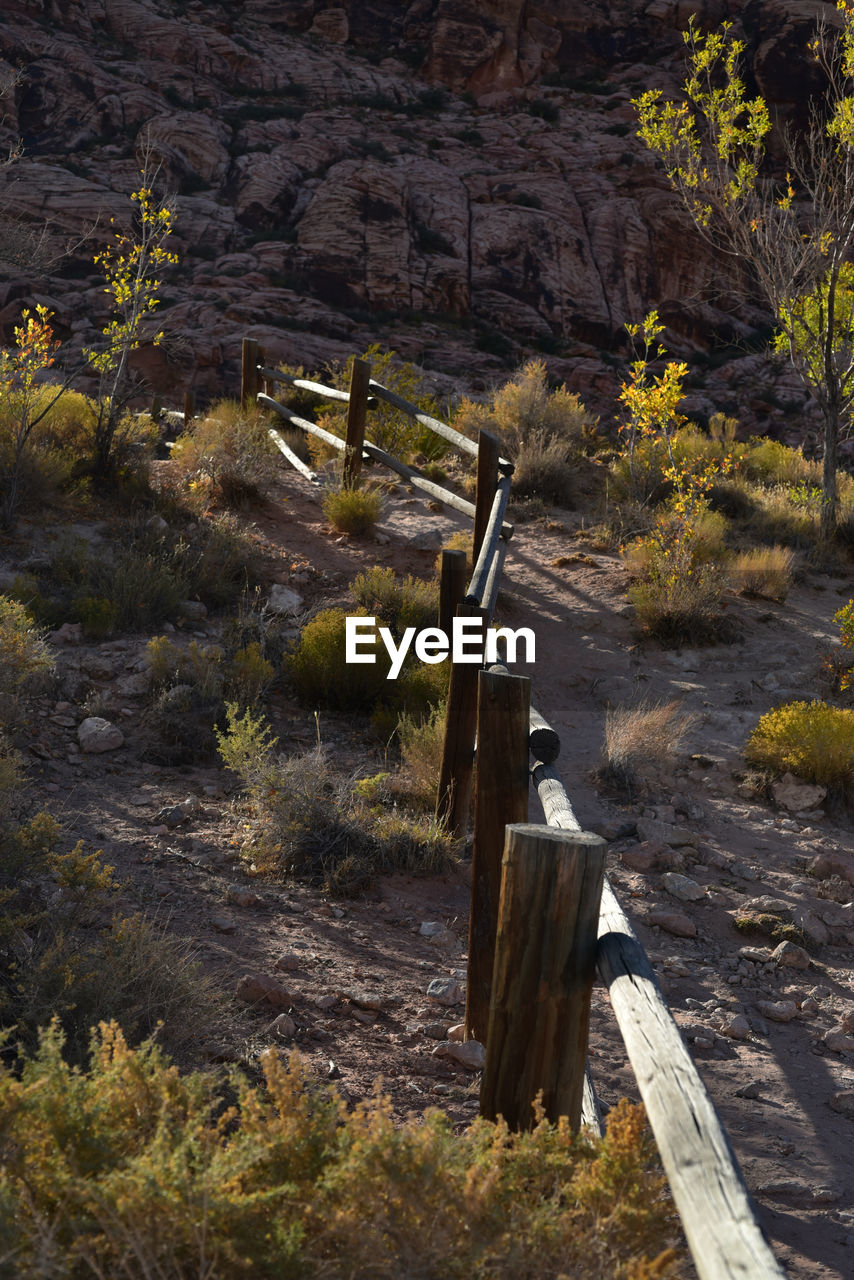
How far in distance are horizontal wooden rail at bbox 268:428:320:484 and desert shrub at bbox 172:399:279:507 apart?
0.08m

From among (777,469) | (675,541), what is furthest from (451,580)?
(777,469)

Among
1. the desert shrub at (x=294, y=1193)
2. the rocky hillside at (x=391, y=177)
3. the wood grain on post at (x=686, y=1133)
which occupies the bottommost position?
the desert shrub at (x=294, y=1193)

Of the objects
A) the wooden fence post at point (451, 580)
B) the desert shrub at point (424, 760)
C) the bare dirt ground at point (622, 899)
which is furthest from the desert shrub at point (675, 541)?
the desert shrub at point (424, 760)

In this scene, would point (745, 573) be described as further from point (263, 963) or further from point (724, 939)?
point (263, 963)

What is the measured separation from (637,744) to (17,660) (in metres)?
3.77

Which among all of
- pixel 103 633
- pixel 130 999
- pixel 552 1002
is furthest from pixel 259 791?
pixel 552 1002

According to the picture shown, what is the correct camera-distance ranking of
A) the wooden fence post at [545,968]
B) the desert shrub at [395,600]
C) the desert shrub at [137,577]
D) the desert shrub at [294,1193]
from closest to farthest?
1. the desert shrub at [294,1193]
2. the wooden fence post at [545,968]
3. the desert shrub at [137,577]
4. the desert shrub at [395,600]

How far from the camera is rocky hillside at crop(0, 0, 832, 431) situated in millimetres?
25219

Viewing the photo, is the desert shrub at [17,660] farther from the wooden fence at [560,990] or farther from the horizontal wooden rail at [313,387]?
the horizontal wooden rail at [313,387]

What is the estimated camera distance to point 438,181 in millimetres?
31156

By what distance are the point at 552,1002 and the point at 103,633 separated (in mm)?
5221

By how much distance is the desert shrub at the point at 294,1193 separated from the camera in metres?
1.28

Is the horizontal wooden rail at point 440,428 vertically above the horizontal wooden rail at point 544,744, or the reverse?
the horizontal wooden rail at point 440,428

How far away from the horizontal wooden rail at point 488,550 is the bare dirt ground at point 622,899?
138cm
